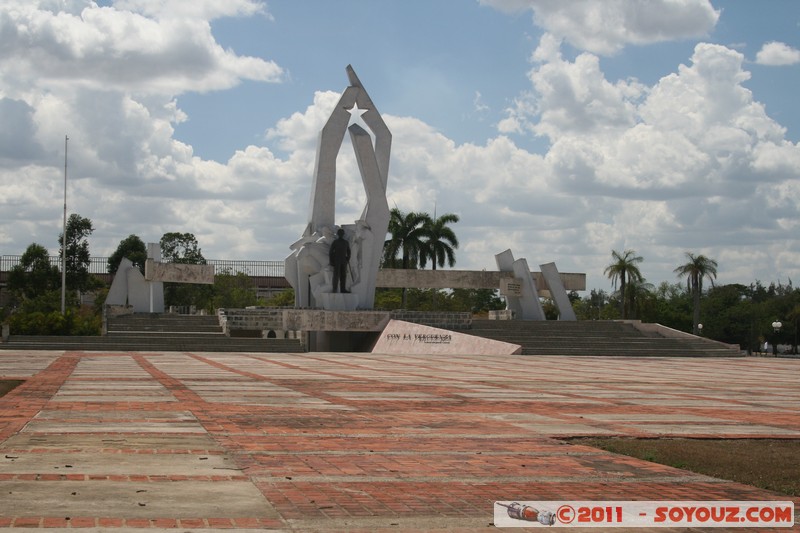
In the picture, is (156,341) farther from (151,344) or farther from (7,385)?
(7,385)

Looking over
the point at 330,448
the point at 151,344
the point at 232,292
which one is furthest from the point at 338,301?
the point at 330,448

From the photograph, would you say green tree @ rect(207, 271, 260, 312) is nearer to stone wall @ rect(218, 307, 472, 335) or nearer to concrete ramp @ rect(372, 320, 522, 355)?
stone wall @ rect(218, 307, 472, 335)

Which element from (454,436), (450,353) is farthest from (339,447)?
(450,353)

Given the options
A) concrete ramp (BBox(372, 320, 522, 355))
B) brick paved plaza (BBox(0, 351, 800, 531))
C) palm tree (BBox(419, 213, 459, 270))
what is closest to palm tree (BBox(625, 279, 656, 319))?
Answer: palm tree (BBox(419, 213, 459, 270))

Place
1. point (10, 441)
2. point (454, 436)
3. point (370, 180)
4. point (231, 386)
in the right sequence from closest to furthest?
point (10, 441)
point (454, 436)
point (231, 386)
point (370, 180)

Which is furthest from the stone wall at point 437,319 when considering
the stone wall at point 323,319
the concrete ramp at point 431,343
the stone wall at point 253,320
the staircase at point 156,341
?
the staircase at point 156,341

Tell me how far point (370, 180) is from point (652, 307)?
29889 mm

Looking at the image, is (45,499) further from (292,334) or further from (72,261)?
(72,261)

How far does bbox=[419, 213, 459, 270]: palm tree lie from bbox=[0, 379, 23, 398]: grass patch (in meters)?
40.8

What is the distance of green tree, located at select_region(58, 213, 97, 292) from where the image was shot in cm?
6103

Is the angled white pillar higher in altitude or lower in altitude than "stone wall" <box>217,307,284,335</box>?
higher

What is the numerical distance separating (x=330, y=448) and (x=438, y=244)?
46748mm

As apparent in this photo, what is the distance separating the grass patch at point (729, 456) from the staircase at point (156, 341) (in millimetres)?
22838

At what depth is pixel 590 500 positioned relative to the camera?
Answer: 5672mm
